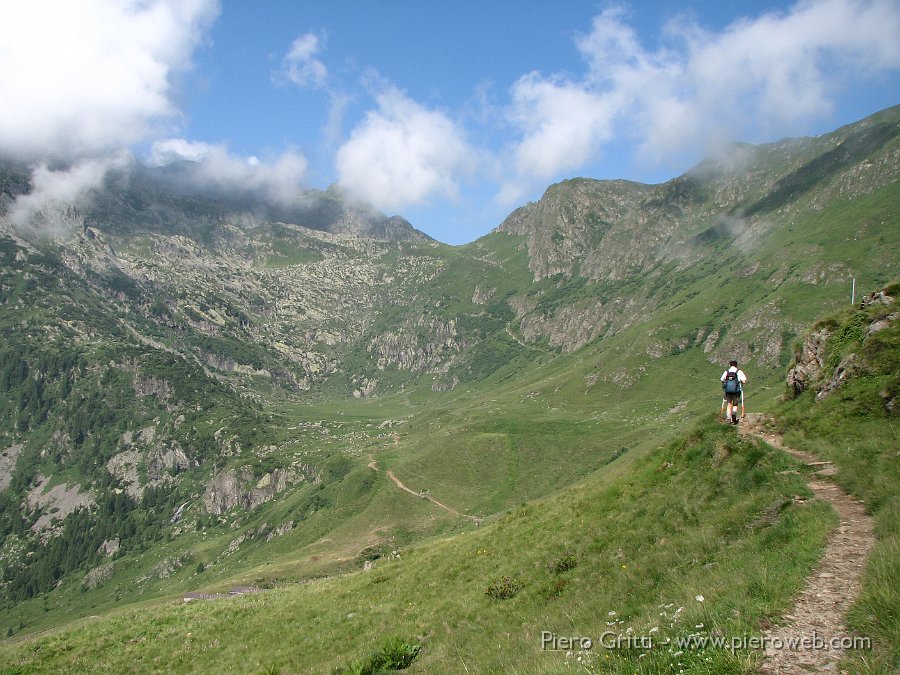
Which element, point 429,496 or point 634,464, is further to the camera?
point 429,496

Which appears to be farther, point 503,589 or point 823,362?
point 823,362

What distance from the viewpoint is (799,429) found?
899 inches

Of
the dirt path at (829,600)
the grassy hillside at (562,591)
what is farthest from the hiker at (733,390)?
the dirt path at (829,600)

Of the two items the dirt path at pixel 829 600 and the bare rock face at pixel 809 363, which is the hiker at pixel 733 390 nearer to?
the bare rock face at pixel 809 363

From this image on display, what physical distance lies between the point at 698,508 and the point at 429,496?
136 meters

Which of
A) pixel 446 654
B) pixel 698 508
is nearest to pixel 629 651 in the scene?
pixel 446 654

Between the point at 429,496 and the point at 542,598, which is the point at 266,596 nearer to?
the point at 542,598

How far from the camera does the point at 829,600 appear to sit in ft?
32.3

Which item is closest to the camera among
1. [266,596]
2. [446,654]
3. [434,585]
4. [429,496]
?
[446,654]

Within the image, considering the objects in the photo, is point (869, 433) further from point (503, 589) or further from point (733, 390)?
point (503, 589)

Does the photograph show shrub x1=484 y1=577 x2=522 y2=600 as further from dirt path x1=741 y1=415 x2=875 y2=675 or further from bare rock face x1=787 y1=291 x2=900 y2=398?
bare rock face x1=787 y1=291 x2=900 y2=398

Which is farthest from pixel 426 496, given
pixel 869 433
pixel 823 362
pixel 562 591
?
pixel 869 433

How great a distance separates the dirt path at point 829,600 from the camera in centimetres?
806

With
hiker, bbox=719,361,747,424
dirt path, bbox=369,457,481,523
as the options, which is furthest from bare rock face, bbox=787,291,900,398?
dirt path, bbox=369,457,481,523
